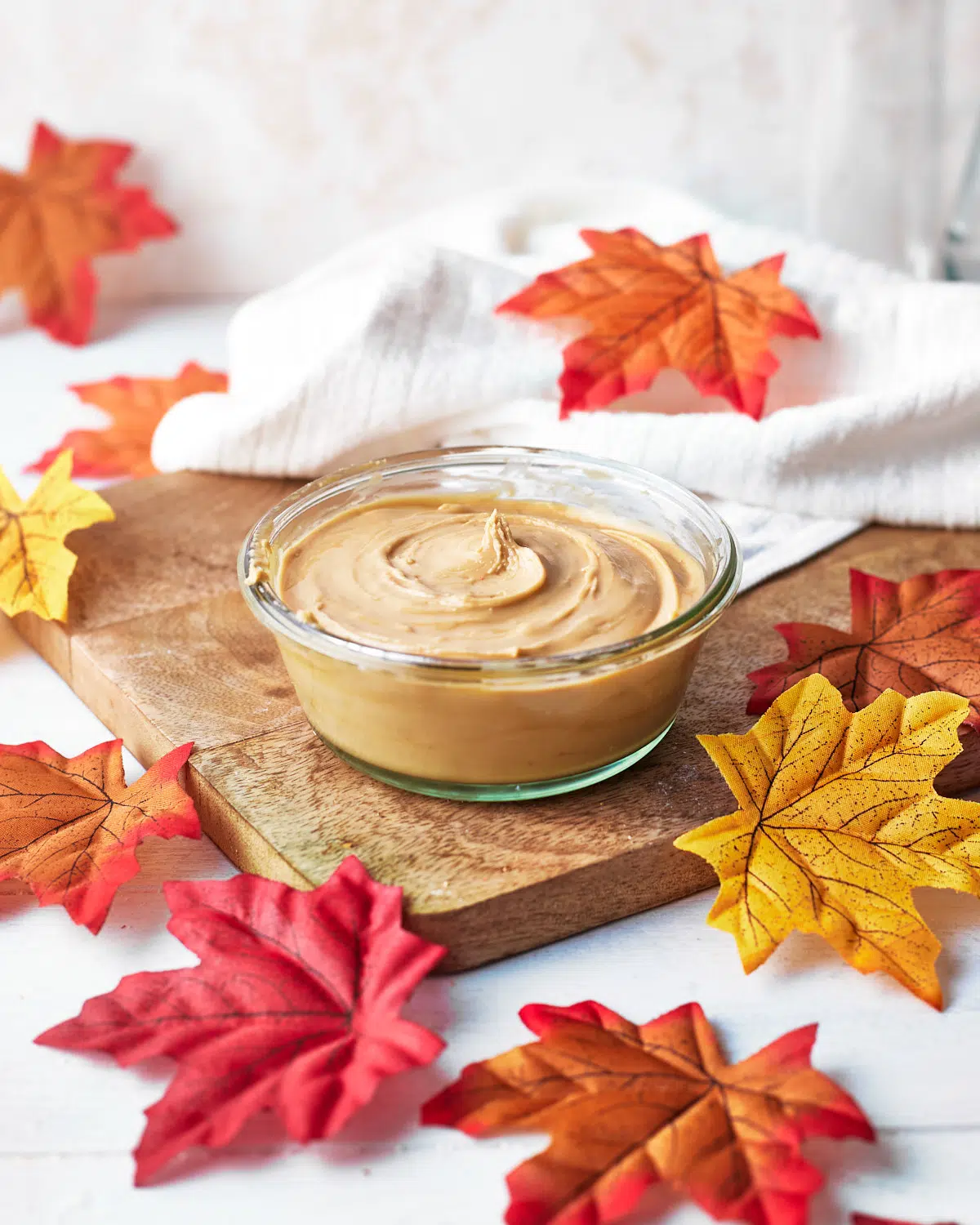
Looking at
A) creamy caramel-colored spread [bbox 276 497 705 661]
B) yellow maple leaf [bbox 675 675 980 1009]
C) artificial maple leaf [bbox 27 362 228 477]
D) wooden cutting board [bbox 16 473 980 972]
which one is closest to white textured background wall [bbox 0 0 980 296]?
artificial maple leaf [bbox 27 362 228 477]

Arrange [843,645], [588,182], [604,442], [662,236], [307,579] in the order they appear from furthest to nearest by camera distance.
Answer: [588,182]
[662,236]
[604,442]
[843,645]
[307,579]

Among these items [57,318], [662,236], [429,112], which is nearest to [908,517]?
[662,236]

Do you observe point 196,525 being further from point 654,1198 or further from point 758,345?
point 654,1198

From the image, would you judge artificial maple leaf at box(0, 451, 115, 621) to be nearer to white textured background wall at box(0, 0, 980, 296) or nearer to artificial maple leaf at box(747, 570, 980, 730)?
artificial maple leaf at box(747, 570, 980, 730)

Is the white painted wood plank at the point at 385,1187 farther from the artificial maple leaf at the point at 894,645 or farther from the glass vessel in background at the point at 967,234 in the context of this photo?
the glass vessel in background at the point at 967,234

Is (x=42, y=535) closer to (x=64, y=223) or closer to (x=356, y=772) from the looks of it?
(x=356, y=772)

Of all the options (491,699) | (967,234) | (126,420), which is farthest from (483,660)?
(967,234)
